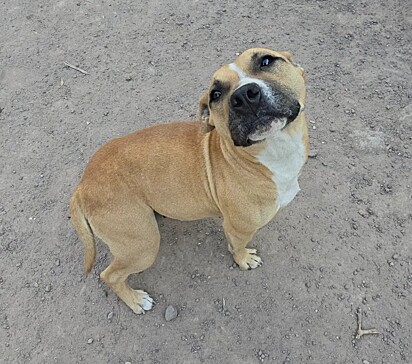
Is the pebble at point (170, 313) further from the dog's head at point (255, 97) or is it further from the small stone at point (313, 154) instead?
the small stone at point (313, 154)

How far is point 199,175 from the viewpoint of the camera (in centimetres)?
376

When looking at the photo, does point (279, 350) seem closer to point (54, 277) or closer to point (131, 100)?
point (54, 277)

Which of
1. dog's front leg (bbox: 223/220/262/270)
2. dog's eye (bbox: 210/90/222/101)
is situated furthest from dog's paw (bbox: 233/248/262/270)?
dog's eye (bbox: 210/90/222/101)

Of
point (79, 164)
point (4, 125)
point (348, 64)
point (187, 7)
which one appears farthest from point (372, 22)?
point (4, 125)

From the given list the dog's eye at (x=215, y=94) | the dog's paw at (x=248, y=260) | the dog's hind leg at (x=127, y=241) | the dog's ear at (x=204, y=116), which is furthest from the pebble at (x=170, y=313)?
the dog's eye at (x=215, y=94)

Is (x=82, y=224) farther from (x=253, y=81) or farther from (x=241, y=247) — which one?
(x=253, y=81)

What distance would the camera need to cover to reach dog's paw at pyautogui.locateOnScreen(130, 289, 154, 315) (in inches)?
172

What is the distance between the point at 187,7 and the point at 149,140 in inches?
137

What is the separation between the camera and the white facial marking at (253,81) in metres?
3.09

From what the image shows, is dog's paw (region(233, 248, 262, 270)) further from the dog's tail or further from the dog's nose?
the dog's nose

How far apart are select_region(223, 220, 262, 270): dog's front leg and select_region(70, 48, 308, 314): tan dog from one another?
0.01 meters

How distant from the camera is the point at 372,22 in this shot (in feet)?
19.9

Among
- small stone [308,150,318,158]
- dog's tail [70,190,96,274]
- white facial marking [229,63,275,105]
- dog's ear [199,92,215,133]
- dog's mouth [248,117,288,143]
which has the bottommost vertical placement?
small stone [308,150,318,158]

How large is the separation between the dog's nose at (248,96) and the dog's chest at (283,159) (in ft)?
1.17
